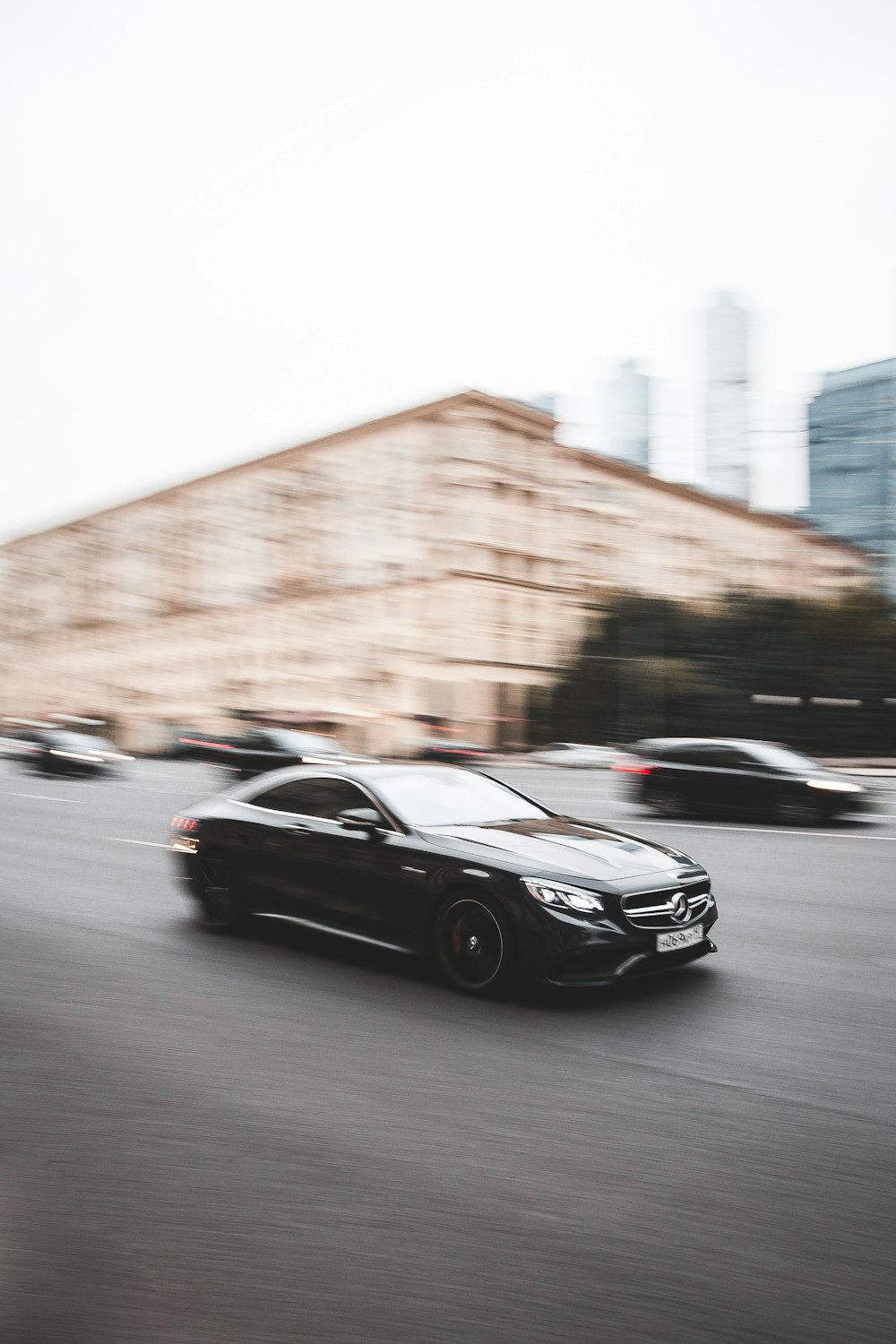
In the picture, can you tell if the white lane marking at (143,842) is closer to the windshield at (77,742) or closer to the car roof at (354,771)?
the car roof at (354,771)

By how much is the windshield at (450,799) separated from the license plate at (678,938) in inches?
49.9

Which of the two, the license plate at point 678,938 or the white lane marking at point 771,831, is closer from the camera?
the license plate at point 678,938

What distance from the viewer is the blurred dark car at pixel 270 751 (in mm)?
24609

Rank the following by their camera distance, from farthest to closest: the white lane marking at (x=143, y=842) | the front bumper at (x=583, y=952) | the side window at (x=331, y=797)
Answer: the white lane marking at (x=143, y=842) < the side window at (x=331, y=797) < the front bumper at (x=583, y=952)

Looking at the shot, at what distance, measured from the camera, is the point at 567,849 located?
6734 mm

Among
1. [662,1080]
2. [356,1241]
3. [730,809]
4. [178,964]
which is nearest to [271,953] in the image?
[178,964]

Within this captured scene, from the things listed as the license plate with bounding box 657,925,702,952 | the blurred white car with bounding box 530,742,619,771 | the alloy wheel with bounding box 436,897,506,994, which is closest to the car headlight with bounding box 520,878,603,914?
the alloy wheel with bounding box 436,897,506,994

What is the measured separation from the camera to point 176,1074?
521 cm

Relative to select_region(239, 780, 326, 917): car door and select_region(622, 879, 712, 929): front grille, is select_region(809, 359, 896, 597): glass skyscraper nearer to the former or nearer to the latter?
select_region(239, 780, 326, 917): car door

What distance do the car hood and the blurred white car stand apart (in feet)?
106

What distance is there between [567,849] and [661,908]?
60 cm

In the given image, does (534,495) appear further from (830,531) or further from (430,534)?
(830,531)

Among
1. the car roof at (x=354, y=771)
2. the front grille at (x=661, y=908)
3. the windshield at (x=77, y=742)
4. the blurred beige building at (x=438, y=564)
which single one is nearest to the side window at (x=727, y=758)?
the car roof at (x=354, y=771)

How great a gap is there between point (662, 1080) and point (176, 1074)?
202 centimetres
